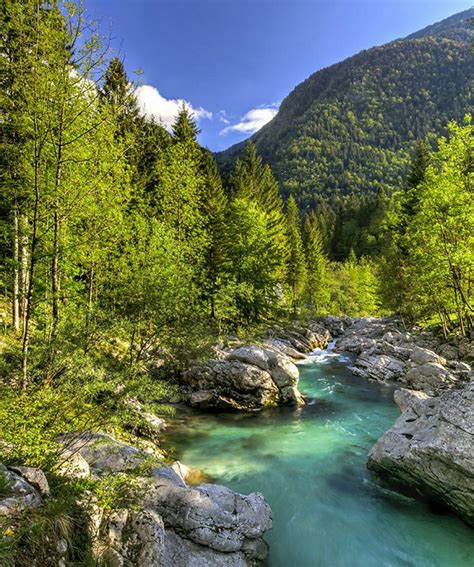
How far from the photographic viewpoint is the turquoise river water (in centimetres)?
695

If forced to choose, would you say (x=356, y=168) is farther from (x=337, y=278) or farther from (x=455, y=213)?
(x=455, y=213)

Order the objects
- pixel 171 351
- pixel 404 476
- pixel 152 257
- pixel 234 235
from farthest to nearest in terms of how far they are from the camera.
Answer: pixel 234 235 < pixel 171 351 < pixel 152 257 < pixel 404 476

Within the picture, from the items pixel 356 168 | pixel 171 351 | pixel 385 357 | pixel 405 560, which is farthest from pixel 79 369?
pixel 356 168

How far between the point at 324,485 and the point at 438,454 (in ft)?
10.7

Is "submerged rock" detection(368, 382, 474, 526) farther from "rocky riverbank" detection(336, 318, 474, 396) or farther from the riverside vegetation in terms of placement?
"rocky riverbank" detection(336, 318, 474, 396)

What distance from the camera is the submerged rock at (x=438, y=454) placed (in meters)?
7.36

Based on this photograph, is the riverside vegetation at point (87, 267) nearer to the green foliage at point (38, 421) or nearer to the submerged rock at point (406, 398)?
the green foliage at point (38, 421)

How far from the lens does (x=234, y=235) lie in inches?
1080

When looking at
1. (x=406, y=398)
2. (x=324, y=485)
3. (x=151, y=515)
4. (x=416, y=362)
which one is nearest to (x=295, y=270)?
(x=416, y=362)

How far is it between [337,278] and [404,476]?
5132 centimetres

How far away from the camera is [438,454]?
7.57 m

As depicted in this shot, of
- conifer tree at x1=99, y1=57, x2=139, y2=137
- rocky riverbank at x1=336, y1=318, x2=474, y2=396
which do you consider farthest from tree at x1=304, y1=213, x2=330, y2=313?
conifer tree at x1=99, y1=57, x2=139, y2=137

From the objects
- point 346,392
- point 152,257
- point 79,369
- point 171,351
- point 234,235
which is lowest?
point 346,392

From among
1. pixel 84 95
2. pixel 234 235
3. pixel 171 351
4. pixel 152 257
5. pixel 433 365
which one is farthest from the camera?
pixel 234 235
